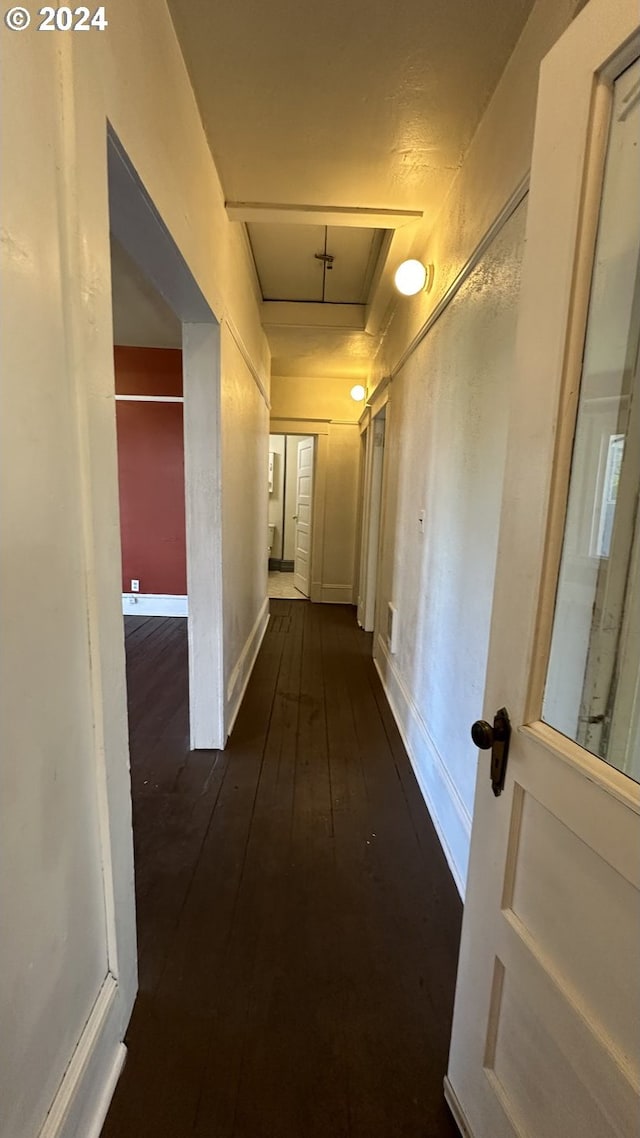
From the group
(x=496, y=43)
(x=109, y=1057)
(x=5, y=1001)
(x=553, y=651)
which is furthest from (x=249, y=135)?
(x=109, y=1057)

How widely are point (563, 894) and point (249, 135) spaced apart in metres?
2.43

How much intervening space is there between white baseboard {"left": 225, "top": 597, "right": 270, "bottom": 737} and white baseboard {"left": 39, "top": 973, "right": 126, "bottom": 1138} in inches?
58.8

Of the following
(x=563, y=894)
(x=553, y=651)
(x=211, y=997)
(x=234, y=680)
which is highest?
(x=553, y=651)

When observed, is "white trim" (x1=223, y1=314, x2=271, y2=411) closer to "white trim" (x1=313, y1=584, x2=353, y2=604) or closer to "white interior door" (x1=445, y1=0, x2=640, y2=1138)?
"white interior door" (x1=445, y1=0, x2=640, y2=1138)

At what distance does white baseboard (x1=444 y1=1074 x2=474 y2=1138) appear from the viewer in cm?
98

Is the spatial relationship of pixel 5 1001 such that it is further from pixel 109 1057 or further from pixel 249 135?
pixel 249 135

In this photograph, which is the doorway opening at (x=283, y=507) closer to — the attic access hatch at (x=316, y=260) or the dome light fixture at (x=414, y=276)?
the attic access hatch at (x=316, y=260)

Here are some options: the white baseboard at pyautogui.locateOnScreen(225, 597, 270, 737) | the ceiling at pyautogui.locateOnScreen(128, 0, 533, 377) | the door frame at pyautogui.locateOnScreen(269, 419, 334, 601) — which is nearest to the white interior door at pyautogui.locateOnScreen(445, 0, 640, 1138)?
the ceiling at pyautogui.locateOnScreen(128, 0, 533, 377)

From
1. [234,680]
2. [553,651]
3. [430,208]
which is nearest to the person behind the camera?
[553,651]

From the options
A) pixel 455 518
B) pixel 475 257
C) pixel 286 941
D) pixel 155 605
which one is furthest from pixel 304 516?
pixel 286 941

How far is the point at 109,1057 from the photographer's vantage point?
3.44ft

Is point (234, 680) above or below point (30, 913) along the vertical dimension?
below

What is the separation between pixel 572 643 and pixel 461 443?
1.10 meters

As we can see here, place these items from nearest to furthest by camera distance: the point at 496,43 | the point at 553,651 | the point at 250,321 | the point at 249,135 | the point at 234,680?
the point at 553,651 → the point at 496,43 → the point at 249,135 → the point at 234,680 → the point at 250,321
